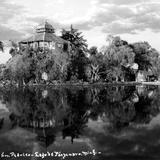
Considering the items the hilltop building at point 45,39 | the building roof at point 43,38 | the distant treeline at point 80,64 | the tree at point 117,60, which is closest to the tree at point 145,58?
the distant treeline at point 80,64

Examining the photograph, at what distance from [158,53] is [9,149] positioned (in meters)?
83.4

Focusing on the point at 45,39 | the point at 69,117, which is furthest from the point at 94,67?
the point at 69,117

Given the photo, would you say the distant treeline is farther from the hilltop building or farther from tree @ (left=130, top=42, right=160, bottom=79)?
the hilltop building

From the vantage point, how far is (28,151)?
12.4 m

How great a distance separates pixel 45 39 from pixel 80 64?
18.8 m

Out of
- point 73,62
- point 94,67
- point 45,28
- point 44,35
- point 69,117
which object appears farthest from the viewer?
point 45,28

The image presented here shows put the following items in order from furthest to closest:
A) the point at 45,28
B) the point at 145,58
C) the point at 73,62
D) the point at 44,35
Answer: the point at 145,58
the point at 45,28
the point at 44,35
the point at 73,62

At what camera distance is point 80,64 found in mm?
70188

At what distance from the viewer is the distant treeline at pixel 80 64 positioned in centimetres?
6328

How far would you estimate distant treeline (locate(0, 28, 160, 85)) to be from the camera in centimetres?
6328

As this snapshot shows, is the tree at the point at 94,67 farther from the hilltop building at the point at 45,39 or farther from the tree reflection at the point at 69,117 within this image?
the tree reflection at the point at 69,117

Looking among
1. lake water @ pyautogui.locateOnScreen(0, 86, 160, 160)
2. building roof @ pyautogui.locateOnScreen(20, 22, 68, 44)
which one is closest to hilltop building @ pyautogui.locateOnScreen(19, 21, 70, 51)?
building roof @ pyautogui.locateOnScreen(20, 22, 68, 44)

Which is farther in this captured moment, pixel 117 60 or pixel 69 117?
pixel 117 60

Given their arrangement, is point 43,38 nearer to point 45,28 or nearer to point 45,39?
point 45,39
